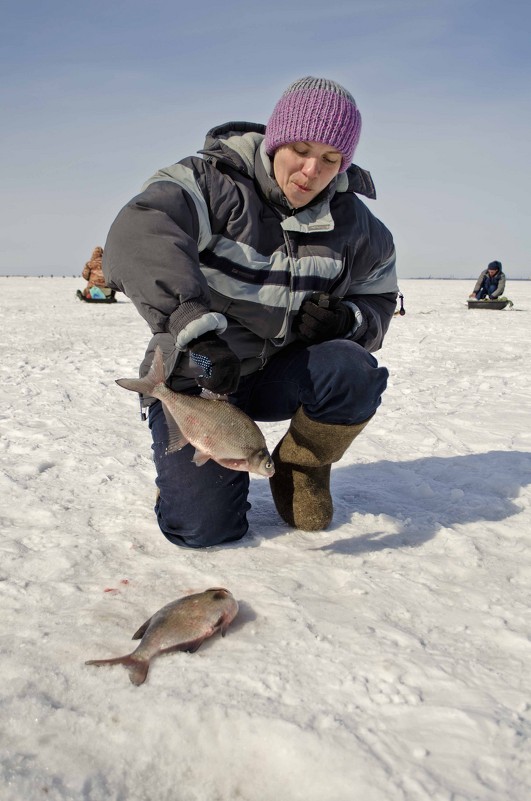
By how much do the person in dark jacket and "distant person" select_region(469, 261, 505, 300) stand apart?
16.5 metres

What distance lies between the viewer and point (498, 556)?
124 inches

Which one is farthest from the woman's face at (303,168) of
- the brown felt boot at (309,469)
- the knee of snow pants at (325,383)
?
the brown felt boot at (309,469)

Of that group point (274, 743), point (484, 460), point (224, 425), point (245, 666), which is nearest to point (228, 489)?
point (224, 425)

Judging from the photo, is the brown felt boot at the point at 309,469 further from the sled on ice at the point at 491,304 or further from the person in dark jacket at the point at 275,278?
the sled on ice at the point at 491,304

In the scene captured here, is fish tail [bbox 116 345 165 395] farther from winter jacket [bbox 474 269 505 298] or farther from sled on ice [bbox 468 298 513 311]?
winter jacket [bbox 474 269 505 298]

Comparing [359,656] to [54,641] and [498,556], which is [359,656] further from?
[498,556]

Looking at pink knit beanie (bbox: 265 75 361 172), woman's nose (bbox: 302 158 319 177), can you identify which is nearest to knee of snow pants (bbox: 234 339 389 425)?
woman's nose (bbox: 302 158 319 177)

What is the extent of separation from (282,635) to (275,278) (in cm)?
168

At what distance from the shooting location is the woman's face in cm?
319

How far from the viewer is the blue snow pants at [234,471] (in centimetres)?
319

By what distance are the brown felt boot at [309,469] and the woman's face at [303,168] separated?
1092 mm

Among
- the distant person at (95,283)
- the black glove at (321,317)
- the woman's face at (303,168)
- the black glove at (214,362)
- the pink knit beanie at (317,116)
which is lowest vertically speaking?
the distant person at (95,283)

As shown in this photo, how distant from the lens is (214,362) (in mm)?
2619

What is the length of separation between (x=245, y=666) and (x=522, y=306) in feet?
66.0
